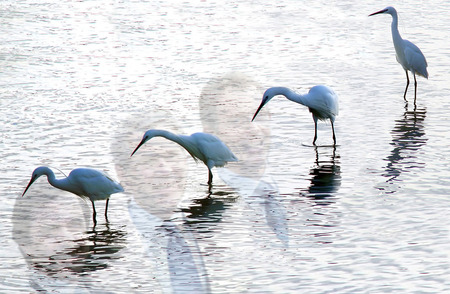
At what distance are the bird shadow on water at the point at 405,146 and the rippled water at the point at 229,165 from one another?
0.16 ft

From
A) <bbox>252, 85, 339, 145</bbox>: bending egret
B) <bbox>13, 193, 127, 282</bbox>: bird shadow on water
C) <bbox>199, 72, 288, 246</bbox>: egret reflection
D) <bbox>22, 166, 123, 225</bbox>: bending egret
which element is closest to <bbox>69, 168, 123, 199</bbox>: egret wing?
<bbox>22, 166, 123, 225</bbox>: bending egret

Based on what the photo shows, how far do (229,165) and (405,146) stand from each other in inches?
114

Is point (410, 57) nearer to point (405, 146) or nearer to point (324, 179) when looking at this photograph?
point (405, 146)

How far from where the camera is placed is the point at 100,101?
1683 centimetres

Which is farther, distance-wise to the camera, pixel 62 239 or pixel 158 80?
pixel 158 80

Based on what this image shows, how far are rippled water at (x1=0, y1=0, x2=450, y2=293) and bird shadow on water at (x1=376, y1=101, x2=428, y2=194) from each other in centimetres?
5

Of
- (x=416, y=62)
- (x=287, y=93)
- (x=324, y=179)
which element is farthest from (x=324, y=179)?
(x=416, y=62)

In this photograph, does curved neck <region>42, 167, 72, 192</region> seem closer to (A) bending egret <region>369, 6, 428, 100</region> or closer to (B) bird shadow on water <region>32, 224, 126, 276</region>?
(B) bird shadow on water <region>32, 224, 126, 276</region>

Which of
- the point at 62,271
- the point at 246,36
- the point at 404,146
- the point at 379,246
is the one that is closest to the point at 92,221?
the point at 62,271

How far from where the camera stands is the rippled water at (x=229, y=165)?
9.17m

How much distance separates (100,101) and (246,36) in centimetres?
786

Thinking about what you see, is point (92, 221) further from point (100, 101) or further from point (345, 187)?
point (100, 101)

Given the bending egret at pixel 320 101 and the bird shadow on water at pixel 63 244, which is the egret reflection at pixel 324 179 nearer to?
the bending egret at pixel 320 101

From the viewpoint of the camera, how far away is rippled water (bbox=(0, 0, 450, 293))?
9.17m
